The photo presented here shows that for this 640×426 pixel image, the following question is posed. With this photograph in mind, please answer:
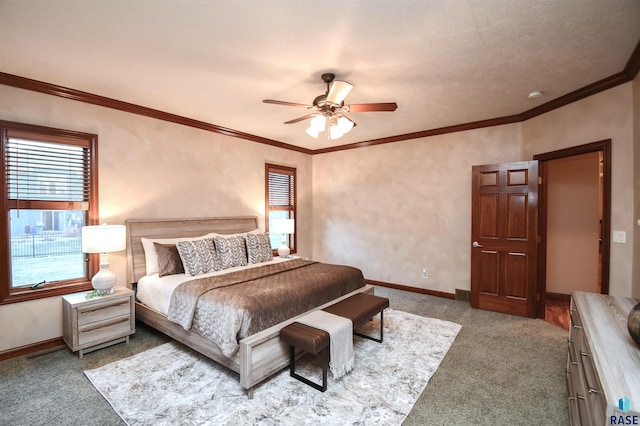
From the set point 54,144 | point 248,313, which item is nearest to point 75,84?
point 54,144

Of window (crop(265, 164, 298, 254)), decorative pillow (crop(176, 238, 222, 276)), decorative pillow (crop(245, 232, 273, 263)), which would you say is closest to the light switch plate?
decorative pillow (crop(245, 232, 273, 263))

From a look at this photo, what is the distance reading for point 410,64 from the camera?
2602mm

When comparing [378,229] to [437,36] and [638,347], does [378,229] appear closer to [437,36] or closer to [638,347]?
[437,36]

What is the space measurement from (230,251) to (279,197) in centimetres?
207

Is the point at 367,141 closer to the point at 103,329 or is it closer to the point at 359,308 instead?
the point at 359,308

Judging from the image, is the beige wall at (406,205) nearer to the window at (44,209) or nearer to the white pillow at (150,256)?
the white pillow at (150,256)

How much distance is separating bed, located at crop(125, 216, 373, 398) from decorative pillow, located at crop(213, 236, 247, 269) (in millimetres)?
94

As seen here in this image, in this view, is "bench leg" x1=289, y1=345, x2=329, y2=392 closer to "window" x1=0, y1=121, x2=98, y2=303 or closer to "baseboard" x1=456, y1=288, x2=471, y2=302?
"window" x1=0, y1=121, x2=98, y2=303

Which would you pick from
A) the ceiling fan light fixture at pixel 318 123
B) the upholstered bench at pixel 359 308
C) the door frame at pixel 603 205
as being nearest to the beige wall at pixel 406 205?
the door frame at pixel 603 205

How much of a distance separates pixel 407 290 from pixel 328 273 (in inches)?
87.4

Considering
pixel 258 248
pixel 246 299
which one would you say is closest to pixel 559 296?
pixel 258 248

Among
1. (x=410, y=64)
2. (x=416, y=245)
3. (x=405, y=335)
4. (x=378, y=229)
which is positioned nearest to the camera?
(x=410, y=64)

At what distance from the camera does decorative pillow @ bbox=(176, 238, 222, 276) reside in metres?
3.35

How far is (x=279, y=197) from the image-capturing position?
18.6 feet
